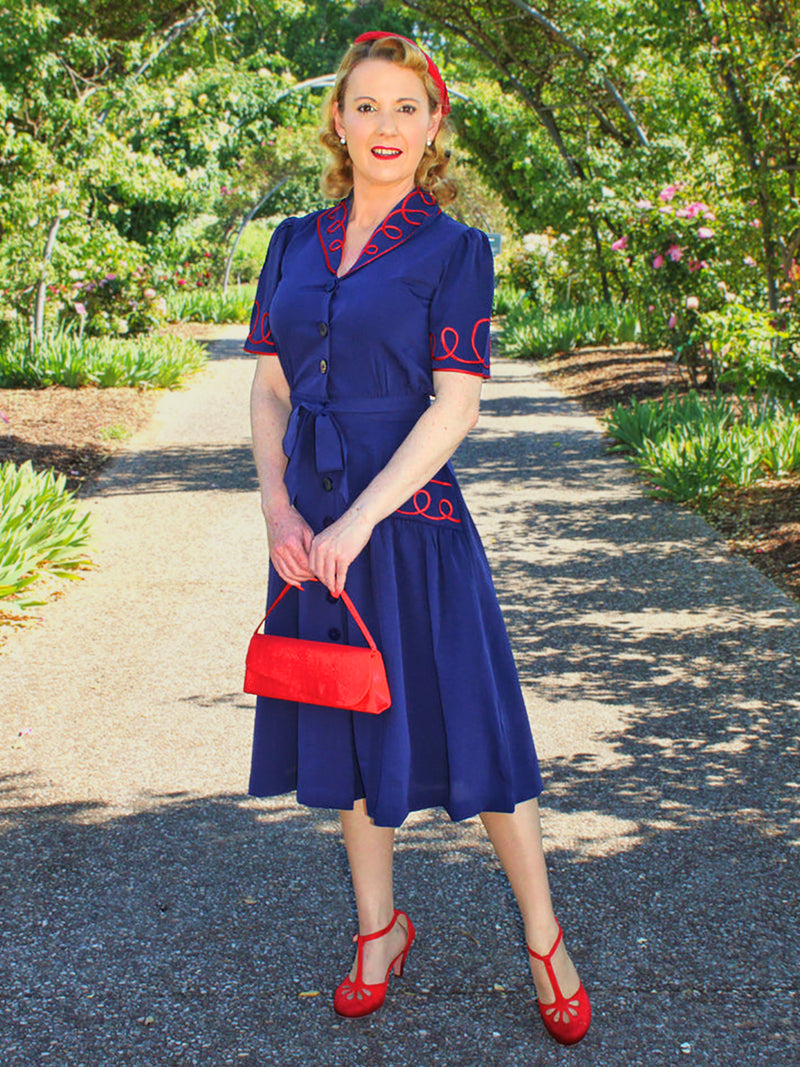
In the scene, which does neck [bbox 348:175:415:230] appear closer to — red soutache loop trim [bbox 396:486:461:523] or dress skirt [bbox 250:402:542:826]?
dress skirt [bbox 250:402:542:826]

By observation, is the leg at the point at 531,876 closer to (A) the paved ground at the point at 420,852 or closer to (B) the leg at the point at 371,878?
(A) the paved ground at the point at 420,852

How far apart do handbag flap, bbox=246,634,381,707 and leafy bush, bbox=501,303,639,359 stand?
13.2 meters

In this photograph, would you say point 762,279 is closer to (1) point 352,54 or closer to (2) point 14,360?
(2) point 14,360

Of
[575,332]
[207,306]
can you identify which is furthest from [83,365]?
[207,306]

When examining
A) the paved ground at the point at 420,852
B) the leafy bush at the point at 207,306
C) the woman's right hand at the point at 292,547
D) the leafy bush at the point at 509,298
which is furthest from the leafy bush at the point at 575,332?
the woman's right hand at the point at 292,547

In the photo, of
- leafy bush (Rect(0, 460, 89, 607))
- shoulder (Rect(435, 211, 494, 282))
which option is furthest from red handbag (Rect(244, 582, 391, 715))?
leafy bush (Rect(0, 460, 89, 607))

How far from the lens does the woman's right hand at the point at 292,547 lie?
2082 mm

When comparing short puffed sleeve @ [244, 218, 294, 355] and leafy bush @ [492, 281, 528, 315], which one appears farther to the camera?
leafy bush @ [492, 281, 528, 315]

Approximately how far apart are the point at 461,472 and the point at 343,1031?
6.01 meters

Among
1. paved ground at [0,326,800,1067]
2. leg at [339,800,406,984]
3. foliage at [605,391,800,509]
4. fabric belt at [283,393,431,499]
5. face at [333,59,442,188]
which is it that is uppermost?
face at [333,59,442,188]

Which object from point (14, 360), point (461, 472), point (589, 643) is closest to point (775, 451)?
point (461, 472)

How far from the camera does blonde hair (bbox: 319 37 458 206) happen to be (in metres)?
2.11

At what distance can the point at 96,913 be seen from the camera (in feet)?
8.90

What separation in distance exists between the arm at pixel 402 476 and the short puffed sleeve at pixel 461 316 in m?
0.03
